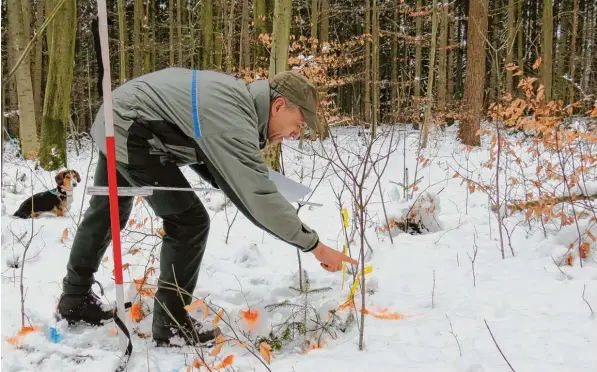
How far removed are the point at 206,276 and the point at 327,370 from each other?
1422 mm

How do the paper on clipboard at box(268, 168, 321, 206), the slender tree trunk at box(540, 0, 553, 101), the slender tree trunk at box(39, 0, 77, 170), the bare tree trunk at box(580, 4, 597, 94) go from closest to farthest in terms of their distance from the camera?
the paper on clipboard at box(268, 168, 321, 206)
the slender tree trunk at box(39, 0, 77, 170)
the slender tree trunk at box(540, 0, 553, 101)
the bare tree trunk at box(580, 4, 597, 94)

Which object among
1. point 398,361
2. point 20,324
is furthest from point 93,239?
point 398,361

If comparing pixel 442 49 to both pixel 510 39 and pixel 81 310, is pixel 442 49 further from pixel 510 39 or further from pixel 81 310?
pixel 81 310

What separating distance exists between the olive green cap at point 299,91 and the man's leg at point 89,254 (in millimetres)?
961

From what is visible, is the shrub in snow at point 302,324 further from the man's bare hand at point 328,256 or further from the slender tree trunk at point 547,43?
the slender tree trunk at point 547,43

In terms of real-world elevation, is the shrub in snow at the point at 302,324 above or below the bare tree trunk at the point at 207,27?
below

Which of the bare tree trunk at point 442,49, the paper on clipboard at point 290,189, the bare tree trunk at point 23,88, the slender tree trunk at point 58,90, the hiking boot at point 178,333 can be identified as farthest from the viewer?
the bare tree trunk at point 442,49

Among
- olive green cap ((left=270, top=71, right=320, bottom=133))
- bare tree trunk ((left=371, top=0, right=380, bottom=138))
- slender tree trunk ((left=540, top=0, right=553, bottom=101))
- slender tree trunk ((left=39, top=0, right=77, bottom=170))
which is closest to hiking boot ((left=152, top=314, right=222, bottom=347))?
olive green cap ((left=270, top=71, right=320, bottom=133))

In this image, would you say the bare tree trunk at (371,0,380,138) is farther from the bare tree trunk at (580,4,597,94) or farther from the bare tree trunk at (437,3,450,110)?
the bare tree trunk at (580,4,597,94)

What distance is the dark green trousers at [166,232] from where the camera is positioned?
6.83 feet

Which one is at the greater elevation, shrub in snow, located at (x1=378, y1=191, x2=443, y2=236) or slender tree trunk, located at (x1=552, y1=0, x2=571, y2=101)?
slender tree trunk, located at (x1=552, y1=0, x2=571, y2=101)

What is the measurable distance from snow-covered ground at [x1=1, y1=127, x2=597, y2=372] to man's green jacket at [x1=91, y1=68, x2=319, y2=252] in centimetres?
69

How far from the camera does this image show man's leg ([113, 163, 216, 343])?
2074 millimetres

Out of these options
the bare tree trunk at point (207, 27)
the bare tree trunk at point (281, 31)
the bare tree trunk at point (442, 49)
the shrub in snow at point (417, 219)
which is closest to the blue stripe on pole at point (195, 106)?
the shrub in snow at point (417, 219)
